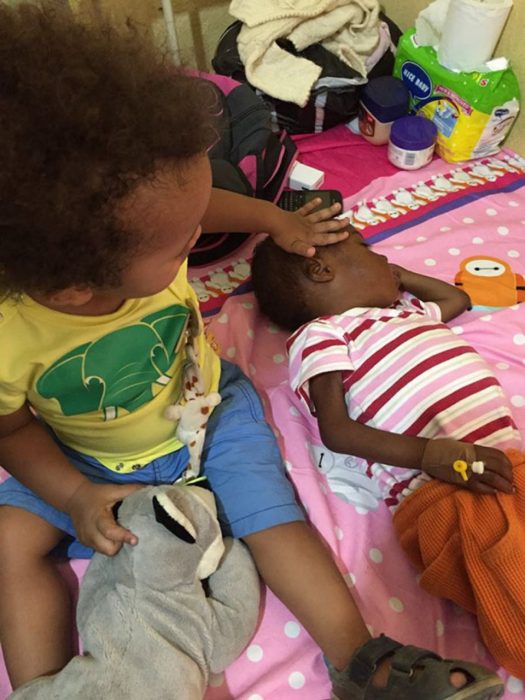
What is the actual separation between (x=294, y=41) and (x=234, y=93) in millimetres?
234

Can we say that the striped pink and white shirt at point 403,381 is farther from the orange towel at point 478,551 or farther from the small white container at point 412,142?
Answer: the small white container at point 412,142

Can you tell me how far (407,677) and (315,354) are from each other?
0.43 metres

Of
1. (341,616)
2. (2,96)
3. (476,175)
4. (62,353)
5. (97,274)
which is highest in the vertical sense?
(2,96)

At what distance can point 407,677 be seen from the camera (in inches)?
26.8

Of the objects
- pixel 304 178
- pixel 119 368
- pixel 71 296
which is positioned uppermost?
pixel 71 296

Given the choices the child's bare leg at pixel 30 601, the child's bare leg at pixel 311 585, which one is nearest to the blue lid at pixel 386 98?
the child's bare leg at pixel 311 585

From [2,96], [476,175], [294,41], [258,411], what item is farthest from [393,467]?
[294,41]

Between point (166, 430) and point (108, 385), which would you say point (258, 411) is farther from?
point (108, 385)

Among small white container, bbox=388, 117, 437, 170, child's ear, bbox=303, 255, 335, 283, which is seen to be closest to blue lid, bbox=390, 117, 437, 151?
small white container, bbox=388, 117, 437, 170

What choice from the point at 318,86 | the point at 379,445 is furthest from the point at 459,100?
the point at 379,445

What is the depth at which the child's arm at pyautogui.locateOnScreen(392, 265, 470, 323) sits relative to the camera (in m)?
1.10

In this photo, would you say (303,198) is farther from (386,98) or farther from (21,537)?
(21,537)

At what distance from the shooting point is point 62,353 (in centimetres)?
72

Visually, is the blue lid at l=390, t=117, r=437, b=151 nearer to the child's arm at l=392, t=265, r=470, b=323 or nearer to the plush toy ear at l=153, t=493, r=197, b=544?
the child's arm at l=392, t=265, r=470, b=323
